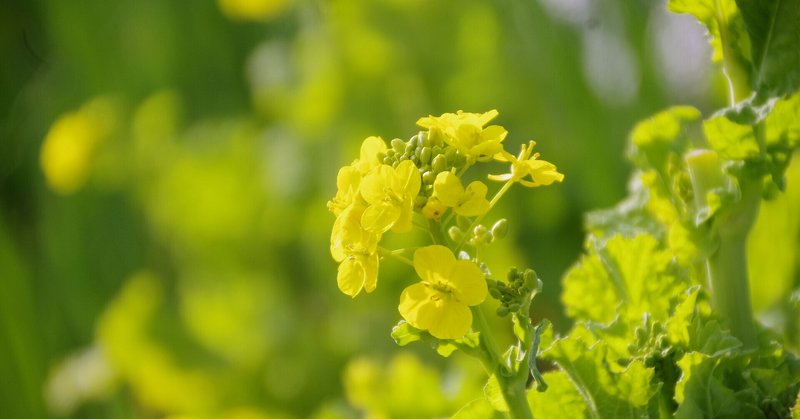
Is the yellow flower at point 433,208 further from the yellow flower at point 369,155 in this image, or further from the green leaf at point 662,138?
the green leaf at point 662,138

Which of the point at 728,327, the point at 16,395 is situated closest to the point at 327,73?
the point at 16,395

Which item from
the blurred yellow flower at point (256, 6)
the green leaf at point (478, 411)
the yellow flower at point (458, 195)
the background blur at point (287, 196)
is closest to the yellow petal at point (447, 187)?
the yellow flower at point (458, 195)

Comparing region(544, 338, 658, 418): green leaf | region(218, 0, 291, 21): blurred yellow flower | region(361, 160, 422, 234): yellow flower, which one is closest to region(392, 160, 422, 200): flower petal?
region(361, 160, 422, 234): yellow flower

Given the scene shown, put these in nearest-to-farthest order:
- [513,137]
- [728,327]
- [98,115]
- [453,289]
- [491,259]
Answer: [453,289]
[728,327]
[491,259]
[513,137]
[98,115]

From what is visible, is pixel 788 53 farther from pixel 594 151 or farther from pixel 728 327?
pixel 594 151

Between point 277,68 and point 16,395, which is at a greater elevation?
point 277,68

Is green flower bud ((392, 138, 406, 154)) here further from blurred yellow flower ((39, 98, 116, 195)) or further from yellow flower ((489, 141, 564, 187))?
blurred yellow flower ((39, 98, 116, 195))

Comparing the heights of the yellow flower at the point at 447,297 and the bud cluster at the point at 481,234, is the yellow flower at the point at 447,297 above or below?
below

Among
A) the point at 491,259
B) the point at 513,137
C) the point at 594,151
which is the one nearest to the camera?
the point at 594,151
